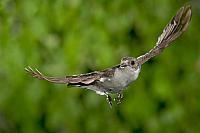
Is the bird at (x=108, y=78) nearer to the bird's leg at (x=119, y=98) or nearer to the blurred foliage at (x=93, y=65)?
the bird's leg at (x=119, y=98)

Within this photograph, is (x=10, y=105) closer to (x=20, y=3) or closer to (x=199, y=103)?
(x=20, y=3)

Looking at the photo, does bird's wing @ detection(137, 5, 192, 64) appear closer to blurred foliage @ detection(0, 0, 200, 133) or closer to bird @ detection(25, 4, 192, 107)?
bird @ detection(25, 4, 192, 107)

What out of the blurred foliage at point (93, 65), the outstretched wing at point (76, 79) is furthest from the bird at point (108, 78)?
the blurred foliage at point (93, 65)

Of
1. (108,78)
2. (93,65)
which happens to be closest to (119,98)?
(108,78)

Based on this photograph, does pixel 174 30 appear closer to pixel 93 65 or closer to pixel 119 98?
pixel 119 98

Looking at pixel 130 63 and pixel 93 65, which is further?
pixel 93 65

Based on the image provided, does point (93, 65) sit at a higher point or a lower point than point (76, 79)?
higher

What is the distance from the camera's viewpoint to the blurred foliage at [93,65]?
265cm

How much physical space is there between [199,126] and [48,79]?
113 inches

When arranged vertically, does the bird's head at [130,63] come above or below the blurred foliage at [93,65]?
below

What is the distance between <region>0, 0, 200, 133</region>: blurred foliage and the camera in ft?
8.70

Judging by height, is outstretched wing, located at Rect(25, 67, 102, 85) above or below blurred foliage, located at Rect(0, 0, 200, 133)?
below

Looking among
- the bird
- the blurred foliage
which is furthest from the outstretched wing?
the blurred foliage

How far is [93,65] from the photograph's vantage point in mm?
2803
